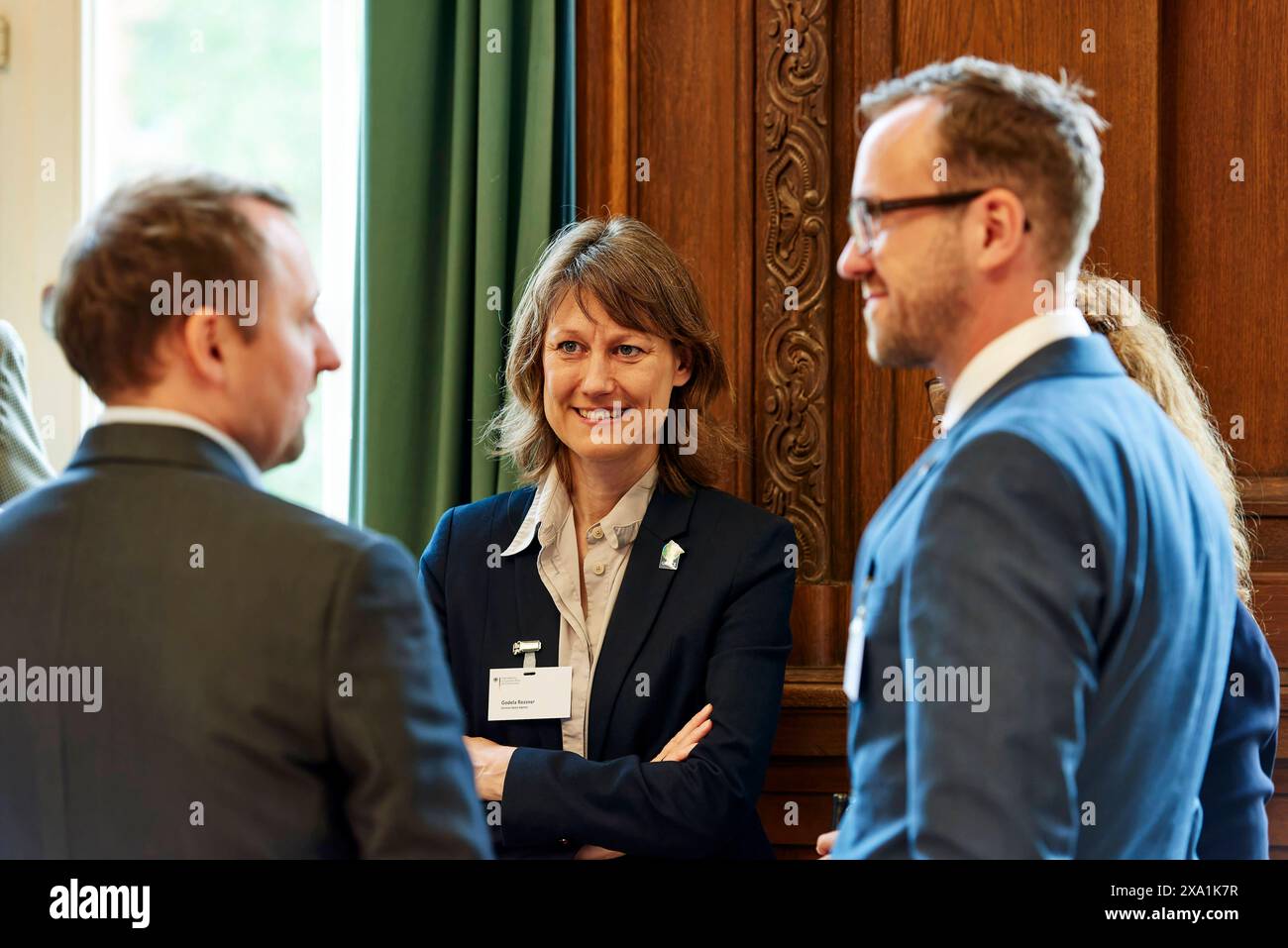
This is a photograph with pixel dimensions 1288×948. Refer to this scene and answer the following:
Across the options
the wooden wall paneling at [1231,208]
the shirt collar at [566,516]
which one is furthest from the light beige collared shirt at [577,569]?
the wooden wall paneling at [1231,208]

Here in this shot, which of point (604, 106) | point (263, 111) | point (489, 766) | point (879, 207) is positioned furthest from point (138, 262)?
point (263, 111)

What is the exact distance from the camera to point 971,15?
89.4 inches

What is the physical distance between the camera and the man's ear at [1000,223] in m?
1.16

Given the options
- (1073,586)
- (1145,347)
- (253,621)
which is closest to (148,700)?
(253,621)

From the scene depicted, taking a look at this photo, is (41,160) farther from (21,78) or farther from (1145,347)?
(1145,347)

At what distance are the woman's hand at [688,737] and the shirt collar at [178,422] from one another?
947mm

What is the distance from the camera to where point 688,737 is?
184cm

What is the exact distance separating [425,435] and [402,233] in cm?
40

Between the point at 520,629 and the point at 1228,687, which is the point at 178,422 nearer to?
the point at 520,629

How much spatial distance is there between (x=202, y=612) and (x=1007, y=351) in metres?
0.75

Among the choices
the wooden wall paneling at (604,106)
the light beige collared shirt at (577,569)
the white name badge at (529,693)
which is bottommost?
the white name badge at (529,693)

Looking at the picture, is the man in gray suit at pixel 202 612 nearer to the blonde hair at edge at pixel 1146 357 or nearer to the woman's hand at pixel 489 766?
the woman's hand at pixel 489 766

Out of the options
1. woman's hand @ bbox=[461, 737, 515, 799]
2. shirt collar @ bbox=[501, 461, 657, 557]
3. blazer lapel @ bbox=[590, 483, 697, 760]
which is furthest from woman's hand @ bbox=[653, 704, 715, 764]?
shirt collar @ bbox=[501, 461, 657, 557]
